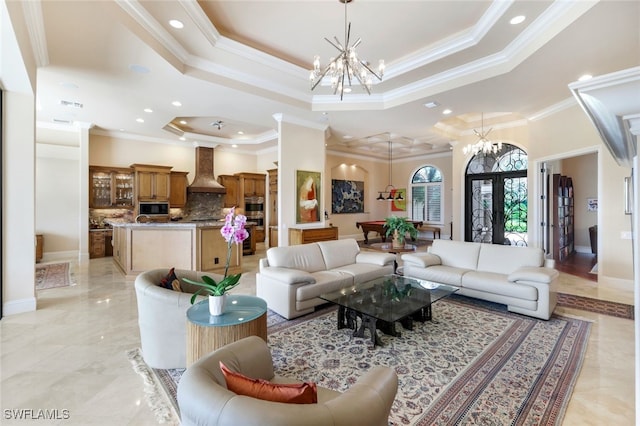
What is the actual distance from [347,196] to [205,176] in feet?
17.0

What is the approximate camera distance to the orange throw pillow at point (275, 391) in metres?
1.07

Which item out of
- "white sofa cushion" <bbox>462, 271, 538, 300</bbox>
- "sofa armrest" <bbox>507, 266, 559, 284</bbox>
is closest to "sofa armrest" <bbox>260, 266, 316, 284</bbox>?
"white sofa cushion" <bbox>462, 271, 538, 300</bbox>

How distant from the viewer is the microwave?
26.3 feet

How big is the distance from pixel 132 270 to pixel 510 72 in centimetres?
713

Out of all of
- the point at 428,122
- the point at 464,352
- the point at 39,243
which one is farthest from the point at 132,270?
the point at 428,122

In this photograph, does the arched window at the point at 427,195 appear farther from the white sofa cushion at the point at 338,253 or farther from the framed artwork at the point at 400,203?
the white sofa cushion at the point at 338,253

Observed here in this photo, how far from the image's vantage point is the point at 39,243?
23.1 feet

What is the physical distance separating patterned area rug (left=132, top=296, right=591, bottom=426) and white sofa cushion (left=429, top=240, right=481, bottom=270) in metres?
A: 1.05

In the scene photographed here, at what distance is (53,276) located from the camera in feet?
18.5

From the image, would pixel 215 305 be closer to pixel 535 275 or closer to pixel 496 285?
pixel 496 285

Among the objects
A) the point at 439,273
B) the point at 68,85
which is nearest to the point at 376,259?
the point at 439,273

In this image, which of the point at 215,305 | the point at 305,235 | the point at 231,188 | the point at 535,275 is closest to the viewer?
the point at 215,305

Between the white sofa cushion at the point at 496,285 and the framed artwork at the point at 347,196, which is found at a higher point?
the framed artwork at the point at 347,196

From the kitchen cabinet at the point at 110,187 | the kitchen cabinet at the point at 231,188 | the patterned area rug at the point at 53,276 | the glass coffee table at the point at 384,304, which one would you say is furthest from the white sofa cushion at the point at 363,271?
the kitchen cabinet at the point at 110,187
